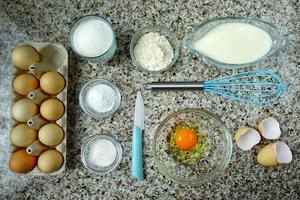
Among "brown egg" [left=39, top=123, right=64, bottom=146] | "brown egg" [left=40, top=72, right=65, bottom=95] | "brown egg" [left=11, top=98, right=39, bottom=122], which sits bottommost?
→ "brown egg" [left=39, top=123, right=64, bottom=146]

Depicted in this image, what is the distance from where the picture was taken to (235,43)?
1.15m

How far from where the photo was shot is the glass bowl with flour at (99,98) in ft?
3.75

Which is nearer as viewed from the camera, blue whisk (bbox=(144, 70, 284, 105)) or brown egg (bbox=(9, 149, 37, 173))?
brown egg (bbox=(9, 149, 37, 173))

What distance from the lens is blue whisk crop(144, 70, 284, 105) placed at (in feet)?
3.83

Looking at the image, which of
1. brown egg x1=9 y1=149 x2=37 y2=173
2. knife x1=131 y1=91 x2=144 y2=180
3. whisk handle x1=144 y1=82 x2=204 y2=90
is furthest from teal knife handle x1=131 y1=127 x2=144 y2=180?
brown egg x1=9 y1=149 x2=37 y2=173

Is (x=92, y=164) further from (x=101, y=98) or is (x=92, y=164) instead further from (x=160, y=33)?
(x=160, y=33)

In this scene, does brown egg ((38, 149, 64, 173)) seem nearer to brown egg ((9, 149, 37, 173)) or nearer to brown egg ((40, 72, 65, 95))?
brown egg ((9, 149, 37, 173))

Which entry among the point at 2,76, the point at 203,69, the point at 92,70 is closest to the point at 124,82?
the point at 92,70

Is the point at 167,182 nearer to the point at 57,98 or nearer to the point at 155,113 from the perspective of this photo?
the point at 155,113

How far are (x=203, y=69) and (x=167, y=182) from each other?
11.3 inches

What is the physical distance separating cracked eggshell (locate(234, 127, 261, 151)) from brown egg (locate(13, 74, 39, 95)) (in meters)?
0.48

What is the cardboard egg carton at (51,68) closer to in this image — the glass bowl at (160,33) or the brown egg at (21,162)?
the brown egg at (21,162)

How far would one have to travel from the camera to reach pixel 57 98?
1117mm

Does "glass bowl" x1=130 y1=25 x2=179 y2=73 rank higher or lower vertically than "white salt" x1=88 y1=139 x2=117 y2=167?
higher
